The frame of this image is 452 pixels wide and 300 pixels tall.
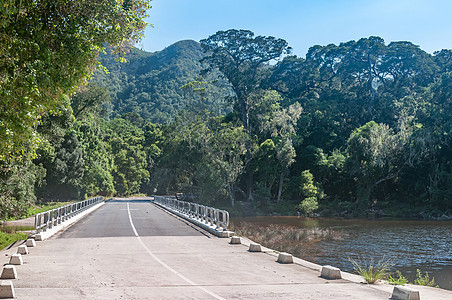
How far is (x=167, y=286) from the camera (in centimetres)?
997

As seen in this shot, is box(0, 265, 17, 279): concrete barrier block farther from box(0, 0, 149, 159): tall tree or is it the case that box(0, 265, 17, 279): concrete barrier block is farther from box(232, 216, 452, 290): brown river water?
box(232, 216, 452, 290): brown river water

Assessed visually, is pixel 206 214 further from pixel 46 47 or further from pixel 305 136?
pixel 305 136

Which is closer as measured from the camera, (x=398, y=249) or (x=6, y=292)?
(x=6, y=292)

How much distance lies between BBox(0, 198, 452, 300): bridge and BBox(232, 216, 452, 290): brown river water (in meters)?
8.03

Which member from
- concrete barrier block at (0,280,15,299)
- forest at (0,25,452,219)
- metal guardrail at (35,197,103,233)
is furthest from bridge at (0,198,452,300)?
forest at (0,25,452,219)

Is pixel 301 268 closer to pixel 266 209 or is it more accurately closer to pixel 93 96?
pixel 266 209

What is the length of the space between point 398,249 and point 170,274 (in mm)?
21403

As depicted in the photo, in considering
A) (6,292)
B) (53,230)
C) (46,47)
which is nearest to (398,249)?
(53,230)

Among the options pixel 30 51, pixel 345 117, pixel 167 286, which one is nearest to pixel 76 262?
pixel 167 286

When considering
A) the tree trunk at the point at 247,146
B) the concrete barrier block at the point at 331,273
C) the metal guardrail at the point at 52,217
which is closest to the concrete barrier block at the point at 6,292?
the concrete barrier block at the point at 331,273

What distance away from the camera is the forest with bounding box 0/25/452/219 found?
5822 centimetres

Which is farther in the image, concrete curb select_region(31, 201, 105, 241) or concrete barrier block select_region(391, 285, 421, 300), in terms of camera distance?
concrete curb select_region(31, 201, 105, 241)

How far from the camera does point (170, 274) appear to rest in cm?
1153

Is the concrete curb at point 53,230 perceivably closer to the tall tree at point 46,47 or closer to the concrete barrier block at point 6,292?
the tall tree at point 46,47
